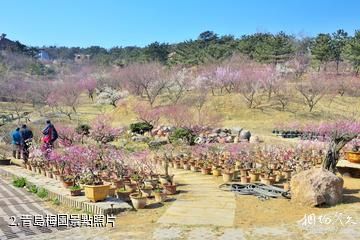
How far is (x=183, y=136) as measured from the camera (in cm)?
2280

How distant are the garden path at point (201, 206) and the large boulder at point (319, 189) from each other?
154 centimetres

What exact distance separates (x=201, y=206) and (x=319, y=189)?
254 cm

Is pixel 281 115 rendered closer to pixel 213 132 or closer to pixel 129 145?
pixel 213 132

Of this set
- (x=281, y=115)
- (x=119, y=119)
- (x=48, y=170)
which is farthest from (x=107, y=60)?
(x=48, y=170)

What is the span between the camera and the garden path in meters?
8.75

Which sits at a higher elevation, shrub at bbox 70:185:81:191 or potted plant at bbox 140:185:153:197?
shrub at bbox 70:185:81:191

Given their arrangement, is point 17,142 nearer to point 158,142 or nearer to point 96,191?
point 158,142

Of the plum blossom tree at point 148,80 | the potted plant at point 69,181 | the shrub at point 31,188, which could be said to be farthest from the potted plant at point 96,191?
the plum blossom tree at point 148,80

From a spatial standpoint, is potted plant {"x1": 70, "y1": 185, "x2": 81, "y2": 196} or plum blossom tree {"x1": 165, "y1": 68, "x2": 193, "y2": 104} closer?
potted plant {"x1": 70, "y1": 185, "x2": 81, "y2": 196}

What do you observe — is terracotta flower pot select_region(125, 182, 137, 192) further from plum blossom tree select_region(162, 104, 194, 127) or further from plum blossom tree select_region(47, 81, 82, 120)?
plum blossom tree select_region(47, 81, 82, 120)

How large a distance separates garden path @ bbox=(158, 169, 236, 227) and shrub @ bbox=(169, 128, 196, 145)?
9.39 metres

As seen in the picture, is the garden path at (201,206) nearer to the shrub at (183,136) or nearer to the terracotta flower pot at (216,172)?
the terracotta flower pot at (216,172)

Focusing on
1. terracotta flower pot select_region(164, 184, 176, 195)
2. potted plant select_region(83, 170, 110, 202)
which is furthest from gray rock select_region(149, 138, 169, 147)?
potted plant select_region(83, 170, 110, 202)

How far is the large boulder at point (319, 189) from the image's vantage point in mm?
9688
